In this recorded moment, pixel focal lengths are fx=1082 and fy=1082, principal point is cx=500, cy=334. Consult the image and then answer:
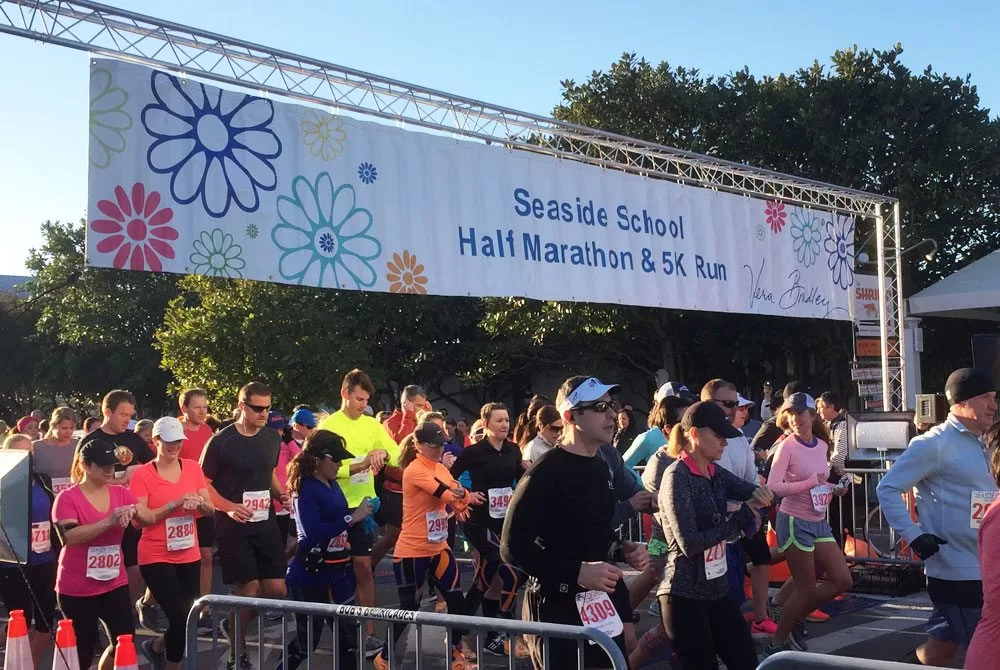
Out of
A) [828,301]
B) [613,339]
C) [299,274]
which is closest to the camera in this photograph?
[299,274]

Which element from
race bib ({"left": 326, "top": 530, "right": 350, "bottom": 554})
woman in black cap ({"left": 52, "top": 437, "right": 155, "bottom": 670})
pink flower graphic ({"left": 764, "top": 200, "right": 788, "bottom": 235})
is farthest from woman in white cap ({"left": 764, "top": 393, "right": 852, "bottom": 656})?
pink flower graphic ({"left": 764, "top": 200, "right": 788, "bottom": 235})

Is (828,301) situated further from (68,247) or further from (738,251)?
(68,247)

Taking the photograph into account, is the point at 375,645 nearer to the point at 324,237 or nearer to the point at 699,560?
the point at 699,560

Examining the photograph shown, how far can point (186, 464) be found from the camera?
6.95 meters

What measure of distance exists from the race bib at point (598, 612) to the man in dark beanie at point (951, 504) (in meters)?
1.64

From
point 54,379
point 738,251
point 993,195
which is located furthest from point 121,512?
point 54,379

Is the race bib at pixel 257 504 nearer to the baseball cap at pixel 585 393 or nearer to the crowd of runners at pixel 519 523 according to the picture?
the crowd of runners at pixel 519 523

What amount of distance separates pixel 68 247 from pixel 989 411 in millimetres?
49445

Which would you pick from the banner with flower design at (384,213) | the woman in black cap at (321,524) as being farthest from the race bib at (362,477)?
the banner with flower design at (384,213)

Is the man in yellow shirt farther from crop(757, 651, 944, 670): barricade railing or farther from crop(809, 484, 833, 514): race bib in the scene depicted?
crop(757, 651, 944, 670): barricade railing

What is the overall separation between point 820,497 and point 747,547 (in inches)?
32.9

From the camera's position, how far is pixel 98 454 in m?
6.14

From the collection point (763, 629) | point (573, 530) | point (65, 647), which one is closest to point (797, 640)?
point (763, 629)

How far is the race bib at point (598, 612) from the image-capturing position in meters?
4.28
